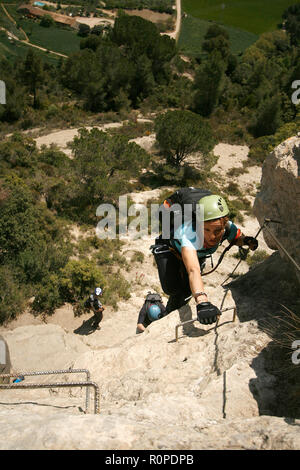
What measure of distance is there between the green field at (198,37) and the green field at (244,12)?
10.3 feet

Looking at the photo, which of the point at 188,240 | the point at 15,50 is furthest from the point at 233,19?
the point at 188,240

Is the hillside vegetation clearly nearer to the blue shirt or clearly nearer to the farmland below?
the blue shirt

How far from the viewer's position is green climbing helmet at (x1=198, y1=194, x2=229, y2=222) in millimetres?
4266

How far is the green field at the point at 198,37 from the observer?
2961 inches

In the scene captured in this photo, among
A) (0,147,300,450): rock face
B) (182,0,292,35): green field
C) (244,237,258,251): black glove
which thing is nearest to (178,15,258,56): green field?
(182,0,292,35): green field

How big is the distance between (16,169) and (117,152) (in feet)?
22.8

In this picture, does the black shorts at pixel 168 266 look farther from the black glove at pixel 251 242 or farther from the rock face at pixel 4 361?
the rock face at pixel 4 361

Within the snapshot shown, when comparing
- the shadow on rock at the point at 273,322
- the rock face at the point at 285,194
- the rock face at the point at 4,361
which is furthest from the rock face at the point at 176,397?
the rock face at the point at 4,361

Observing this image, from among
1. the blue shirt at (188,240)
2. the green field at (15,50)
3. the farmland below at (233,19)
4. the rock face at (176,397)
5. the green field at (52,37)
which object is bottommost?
the rock face at (176,397)

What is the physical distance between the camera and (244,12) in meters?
90.8

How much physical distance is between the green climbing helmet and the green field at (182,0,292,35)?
96.8 meters

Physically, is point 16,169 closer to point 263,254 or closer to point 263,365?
point 263,254
